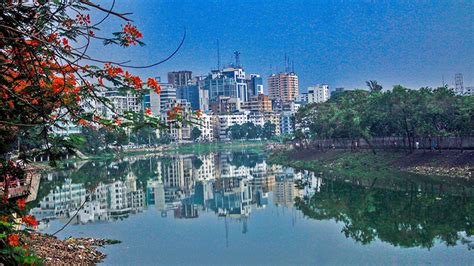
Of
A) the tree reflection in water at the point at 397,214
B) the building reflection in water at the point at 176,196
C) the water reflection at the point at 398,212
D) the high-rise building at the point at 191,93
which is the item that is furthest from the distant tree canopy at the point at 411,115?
the high-rise building at the point at 191,93

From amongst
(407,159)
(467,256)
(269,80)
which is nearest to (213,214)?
(467,256)

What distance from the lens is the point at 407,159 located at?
99.9ft

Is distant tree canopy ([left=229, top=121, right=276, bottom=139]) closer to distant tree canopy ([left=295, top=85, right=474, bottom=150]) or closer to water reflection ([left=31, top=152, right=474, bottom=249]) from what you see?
distant tree canopy ([left=295, top=85, right=474, bottom=150])

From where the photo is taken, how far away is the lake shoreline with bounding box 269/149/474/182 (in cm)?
2547

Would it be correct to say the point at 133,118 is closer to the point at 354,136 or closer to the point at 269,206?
the point at 269,206

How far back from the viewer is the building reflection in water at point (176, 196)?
20.2m

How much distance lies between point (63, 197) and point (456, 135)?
18.7 meters

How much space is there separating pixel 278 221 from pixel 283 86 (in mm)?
157668

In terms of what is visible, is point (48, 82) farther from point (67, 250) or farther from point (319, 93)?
point (319, 93)

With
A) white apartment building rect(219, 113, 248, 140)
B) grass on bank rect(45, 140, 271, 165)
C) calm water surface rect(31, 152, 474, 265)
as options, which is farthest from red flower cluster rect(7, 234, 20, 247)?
white apartment building rect(219, 113, 248, 140)

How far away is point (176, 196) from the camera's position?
1010 inches

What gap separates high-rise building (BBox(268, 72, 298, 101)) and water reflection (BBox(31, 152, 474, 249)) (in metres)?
141

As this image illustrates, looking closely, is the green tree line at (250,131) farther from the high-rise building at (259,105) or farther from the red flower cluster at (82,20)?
the red flower cluster at (82,20)

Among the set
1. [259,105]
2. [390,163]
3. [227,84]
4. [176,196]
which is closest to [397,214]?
[176,196]
